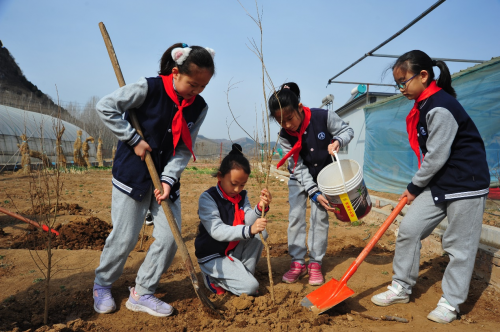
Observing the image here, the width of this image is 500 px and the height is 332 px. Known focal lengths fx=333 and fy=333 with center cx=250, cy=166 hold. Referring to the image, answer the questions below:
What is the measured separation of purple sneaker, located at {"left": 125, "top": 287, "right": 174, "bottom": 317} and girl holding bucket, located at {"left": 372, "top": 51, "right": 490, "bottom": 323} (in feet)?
5.49

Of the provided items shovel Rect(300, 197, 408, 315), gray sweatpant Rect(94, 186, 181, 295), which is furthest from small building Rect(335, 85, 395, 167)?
gray sweatpant Rect(94, 186, 181, 295)

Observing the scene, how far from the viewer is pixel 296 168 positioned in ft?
10.3

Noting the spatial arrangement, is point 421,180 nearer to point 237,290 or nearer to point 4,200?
point 237,290

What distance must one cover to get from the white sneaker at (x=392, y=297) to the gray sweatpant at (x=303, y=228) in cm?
61

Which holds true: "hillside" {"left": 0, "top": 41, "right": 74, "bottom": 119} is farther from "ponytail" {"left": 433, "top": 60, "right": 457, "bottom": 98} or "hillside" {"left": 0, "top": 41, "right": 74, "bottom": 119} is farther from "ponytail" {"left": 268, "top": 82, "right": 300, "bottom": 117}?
"ponytail" {"left": 433, "top": 60, "right": 457, "bottom": 98}

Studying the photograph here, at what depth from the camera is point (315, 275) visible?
300cm

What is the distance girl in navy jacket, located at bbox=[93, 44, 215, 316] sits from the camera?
2240 millimetres

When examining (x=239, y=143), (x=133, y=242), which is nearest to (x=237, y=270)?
(x=133, y=242)

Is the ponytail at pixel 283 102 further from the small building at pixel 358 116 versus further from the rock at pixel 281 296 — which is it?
the small building at pixel 358 116

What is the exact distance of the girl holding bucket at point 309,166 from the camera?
2990 millimetres

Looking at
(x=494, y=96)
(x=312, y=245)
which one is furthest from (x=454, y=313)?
(x=494, y=96)

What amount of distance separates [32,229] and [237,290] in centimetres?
377

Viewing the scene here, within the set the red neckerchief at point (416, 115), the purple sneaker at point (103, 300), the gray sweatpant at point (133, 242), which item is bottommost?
the purple sneaker at point (103, 300)

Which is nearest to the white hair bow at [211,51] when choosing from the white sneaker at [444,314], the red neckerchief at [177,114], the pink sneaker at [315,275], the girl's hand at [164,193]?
the red neckerchief at [177,114]
